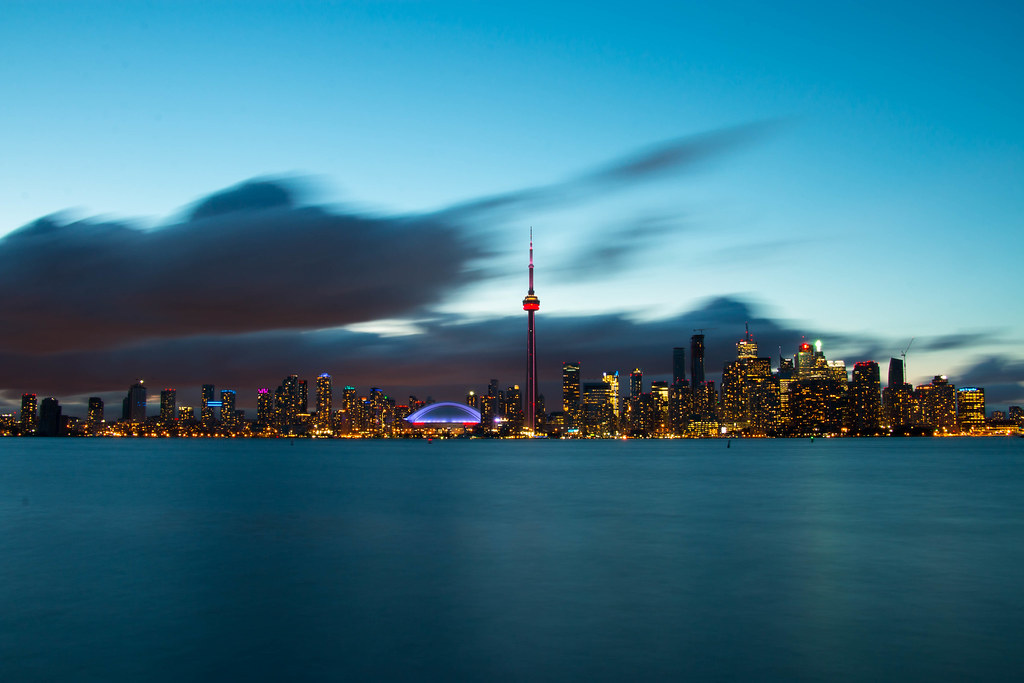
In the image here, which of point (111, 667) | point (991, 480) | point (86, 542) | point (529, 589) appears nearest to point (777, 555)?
point (529, 589)

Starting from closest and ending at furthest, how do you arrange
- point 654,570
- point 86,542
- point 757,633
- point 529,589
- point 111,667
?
point 111,667 → point 757,633 → point 529,589 → point 654,570 → point 86,542

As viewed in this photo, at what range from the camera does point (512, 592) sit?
2217 cm

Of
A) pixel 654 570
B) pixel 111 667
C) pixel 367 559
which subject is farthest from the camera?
pixel 367 559

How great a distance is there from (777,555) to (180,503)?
3900 cm

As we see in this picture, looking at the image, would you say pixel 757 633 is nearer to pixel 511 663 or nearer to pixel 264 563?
pixel 511 663

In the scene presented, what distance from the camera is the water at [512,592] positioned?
15391 millimetres

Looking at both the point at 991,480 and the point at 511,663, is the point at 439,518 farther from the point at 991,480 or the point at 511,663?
the point at 991,480

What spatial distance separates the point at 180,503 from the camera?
5128cm

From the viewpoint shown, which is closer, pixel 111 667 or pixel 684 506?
pixel 111 667

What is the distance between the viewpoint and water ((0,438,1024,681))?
1539 centimetres

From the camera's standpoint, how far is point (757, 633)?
17438 millimetres

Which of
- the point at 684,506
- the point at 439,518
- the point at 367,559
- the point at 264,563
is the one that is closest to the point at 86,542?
the point at 264,563

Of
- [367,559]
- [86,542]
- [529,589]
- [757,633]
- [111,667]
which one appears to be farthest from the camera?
[86,542]

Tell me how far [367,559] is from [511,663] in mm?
13911
